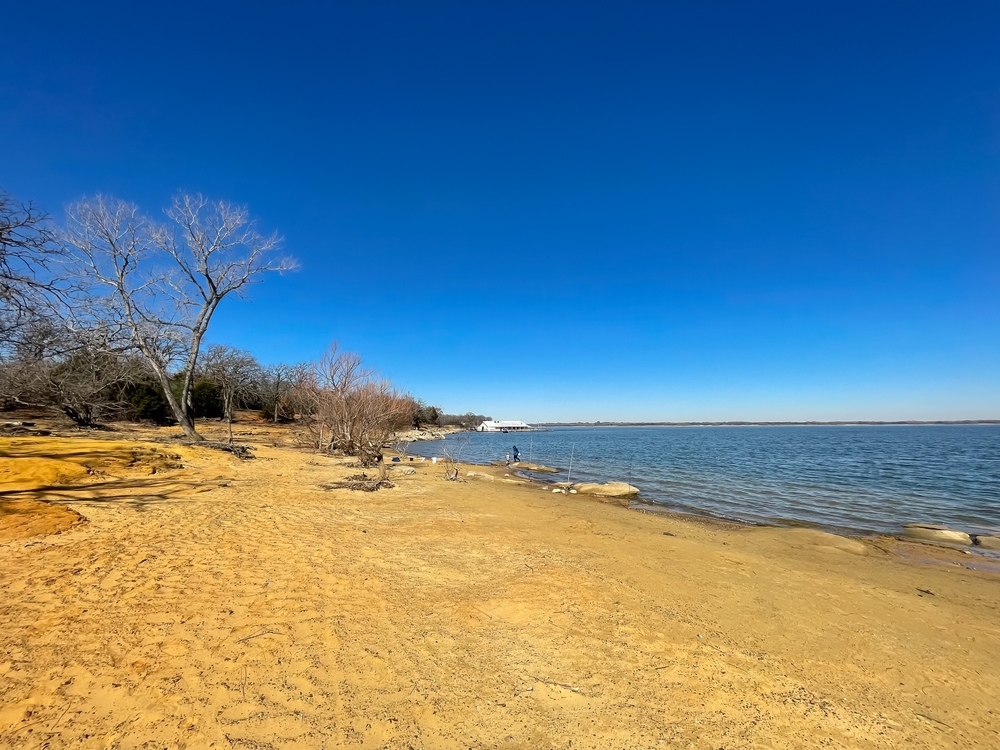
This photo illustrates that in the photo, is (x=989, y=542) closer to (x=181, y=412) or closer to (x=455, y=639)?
(x=455, y=639)

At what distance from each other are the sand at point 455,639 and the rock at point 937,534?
313cm

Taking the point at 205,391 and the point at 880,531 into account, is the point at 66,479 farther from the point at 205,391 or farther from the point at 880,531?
the point at 205,391

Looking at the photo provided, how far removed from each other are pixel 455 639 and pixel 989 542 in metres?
14.5

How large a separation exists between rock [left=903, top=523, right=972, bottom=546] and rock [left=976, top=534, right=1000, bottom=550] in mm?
198

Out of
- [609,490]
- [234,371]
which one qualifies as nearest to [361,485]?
[609,490]

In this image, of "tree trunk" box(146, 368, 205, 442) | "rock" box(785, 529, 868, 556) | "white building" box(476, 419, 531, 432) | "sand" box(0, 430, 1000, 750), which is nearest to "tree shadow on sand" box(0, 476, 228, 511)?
"sand" box(0, 430, 1000, 750)

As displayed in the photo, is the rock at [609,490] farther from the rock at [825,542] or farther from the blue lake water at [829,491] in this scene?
the rock at [825,542]

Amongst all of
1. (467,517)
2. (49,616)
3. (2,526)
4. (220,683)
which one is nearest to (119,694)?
(220,683)

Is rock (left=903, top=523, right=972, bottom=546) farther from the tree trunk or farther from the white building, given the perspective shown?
the white building

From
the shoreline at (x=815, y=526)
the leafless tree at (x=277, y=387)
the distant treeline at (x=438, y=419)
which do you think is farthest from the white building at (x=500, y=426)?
the shoreline at (x=815, y=526)

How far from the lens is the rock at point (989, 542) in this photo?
1082 centimetres

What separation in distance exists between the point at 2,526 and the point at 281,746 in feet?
21.8

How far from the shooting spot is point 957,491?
61.8 ft

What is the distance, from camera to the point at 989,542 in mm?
11086
